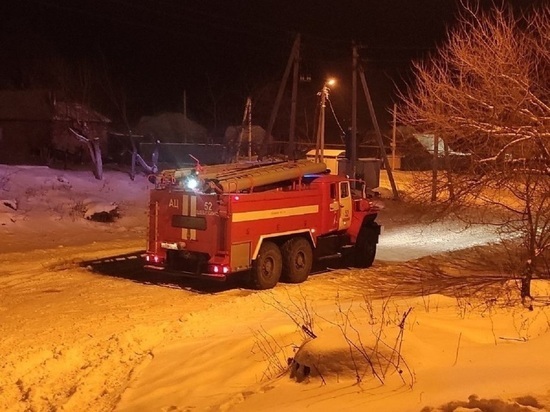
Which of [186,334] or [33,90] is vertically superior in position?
[33,90]

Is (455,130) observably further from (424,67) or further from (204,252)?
(204,252)

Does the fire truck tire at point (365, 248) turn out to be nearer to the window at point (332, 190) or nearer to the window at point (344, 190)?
the window at point (344, 190)

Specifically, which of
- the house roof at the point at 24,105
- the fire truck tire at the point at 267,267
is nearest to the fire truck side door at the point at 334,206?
the fire truck tire at the point at 267,267

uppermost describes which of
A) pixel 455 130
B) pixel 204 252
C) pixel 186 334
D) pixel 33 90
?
pixel 33 90

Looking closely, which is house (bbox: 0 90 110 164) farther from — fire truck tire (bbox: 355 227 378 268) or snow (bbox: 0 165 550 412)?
fire truck tire (bbox: 355 227 378 268)

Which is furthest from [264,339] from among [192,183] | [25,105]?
[25,105]

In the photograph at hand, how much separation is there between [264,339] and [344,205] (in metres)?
8.26

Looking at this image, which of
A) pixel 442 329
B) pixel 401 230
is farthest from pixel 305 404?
pixel 401 230

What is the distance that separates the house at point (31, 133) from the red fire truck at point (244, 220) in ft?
116

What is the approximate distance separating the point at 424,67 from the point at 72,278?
882cm

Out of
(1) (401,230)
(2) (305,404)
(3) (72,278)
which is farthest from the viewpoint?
(1) (401,230)

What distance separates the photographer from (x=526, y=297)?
40.0ft

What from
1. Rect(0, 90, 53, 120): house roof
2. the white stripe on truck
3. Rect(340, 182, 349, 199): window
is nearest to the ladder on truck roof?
the white stripe on truck

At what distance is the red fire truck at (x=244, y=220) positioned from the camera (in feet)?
47.5
